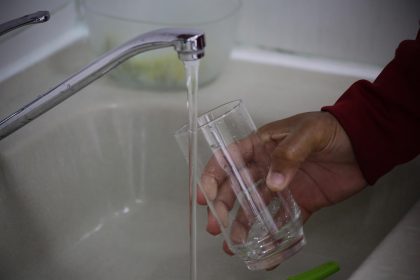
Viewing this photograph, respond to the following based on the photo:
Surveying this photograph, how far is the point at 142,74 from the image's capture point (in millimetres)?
868

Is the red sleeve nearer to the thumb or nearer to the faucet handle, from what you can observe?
the thumb

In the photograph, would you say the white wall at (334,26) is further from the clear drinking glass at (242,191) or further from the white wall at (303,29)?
the clear drinking glass at (242,191)

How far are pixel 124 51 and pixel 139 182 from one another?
1.37 ft

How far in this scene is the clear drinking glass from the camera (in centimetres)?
56

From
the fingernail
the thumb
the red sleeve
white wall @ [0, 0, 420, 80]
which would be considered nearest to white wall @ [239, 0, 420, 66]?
white wall @ [0, 0, 420, 80]

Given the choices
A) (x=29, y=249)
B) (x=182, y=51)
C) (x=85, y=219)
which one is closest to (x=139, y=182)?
(x=85, y=219)

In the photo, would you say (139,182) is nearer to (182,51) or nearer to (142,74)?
(142,74)

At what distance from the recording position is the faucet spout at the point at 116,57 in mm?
472

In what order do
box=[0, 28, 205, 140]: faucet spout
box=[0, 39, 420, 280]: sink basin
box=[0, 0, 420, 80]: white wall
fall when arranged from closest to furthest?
box=[0, 28, 205, 140]: faucet spout → box=[0, 39, 420, 280]: sink basin → box=[0, 0, 420, 80]: white wall

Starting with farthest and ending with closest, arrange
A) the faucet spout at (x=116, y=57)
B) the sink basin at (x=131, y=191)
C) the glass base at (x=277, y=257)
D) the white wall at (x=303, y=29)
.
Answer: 1. the white wall at (x=303, y=29)
2. the sink basin at (x=131, y=191)
3. the glass base at (x=277, y=257)
4. the faucet spout at (x=116, y=57)

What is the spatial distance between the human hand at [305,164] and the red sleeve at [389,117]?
0.05 feet

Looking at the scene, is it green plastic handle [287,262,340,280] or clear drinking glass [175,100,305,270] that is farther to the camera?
green plastic handle [287,262,340,280]

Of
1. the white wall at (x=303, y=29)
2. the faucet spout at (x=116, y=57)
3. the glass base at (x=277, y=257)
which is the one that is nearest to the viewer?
the faucet spout at (x=116, y=57)

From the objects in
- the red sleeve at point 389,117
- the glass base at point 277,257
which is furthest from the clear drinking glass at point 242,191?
the red sleeve at point 389,117
